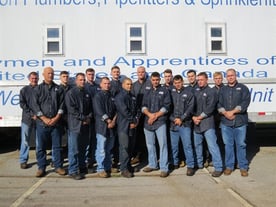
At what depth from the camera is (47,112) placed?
7.23m

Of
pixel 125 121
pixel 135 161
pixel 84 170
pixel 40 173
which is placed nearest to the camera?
pixel 125 121

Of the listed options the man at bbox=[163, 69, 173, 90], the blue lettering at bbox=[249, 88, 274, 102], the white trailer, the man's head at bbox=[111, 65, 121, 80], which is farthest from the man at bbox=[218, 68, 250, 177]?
the man's head at bbox=[111, 65, 121, 80]

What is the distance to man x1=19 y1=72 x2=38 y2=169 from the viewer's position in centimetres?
752

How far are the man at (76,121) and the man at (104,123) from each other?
0.19m

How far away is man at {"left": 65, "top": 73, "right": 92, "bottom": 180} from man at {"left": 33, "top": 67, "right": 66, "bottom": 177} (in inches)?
8.4

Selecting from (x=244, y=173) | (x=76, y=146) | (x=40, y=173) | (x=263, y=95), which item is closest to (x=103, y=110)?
(x=76, y=146)

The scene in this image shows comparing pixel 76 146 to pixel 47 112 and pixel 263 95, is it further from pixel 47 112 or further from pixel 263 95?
pixel 263 95

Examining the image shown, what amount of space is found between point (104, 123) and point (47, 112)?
0.98 meters

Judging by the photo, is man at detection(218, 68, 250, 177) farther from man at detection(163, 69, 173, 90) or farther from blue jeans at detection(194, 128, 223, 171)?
man at detection(163, 69, 173, 90)

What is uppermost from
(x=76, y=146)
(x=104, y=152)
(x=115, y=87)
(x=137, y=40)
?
(x=137, y=40)

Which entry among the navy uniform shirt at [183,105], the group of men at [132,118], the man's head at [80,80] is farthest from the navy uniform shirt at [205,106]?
the man's head at [80,80]

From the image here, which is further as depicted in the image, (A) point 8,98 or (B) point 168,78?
(A) point 8,98

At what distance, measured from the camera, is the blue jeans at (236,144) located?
24.2 ft

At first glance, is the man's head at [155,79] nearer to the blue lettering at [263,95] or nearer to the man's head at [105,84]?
the man's head at [105,84]
